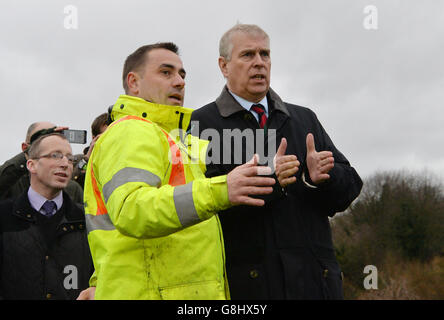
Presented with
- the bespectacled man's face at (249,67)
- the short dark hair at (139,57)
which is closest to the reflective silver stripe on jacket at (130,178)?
the short dark hair at (139,57)

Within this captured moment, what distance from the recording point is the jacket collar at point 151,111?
122 inches

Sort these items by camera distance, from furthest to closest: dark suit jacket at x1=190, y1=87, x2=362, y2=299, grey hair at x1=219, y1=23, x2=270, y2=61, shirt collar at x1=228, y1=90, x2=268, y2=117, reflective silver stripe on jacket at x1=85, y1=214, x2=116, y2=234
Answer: grey hair at x1=219, y1=23, x2=270, y2=61 → shirt collar at x1=228, y1=90, x2=268, y2=117 → dark suit jacket at x1=190, y1=87, x2=362, y2=299 → reflective silver stripe on jacket at x1=85, y1=214, x2=116, y2=234

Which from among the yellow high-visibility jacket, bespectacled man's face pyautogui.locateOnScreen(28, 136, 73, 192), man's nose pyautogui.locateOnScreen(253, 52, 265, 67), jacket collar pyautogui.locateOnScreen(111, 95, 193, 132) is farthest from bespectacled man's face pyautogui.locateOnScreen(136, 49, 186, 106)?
bespectacled man's face pyautogui.locateOnScreen(28, 136, 73, 192)

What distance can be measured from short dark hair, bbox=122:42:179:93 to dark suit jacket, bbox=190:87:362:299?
0.72 meters

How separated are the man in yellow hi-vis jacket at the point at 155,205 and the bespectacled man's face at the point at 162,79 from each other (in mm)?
129

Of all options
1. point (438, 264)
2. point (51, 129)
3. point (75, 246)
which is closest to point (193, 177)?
point (75, 246)

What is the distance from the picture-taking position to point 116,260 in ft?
9.11

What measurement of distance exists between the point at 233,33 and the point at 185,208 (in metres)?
2.30

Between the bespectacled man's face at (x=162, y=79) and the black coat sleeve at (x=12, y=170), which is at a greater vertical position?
the bespectacled man's face at (x=162, y=79)

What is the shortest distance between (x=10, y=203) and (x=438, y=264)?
38.9 metres

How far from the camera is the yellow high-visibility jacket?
258 centimetres

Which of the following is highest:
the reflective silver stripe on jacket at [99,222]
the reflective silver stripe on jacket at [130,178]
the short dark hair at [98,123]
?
the short dark hair at [98,123]

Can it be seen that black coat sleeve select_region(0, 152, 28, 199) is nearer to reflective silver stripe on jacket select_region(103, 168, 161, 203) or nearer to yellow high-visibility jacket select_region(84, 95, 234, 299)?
yellow high-visibility jacket select_region(84, 95, 234, 299)

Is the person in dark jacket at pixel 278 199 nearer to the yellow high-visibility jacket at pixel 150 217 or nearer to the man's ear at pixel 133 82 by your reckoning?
the yellow high-visibility jacket at pixel 150 217
